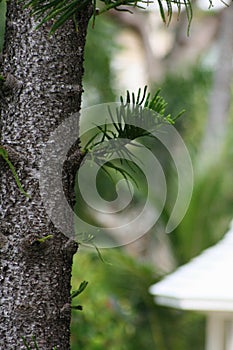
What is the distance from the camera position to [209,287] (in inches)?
164

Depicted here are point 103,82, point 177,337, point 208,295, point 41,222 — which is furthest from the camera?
point 103,82

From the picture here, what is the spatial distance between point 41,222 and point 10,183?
63 mm

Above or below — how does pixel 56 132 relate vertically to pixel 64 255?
above

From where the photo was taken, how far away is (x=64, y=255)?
0.97 m

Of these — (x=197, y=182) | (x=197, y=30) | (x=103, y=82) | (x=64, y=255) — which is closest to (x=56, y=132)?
(x=64, y=255)

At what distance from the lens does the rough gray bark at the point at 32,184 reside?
93 centimetres

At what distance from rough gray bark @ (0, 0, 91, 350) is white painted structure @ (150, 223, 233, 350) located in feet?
10.6

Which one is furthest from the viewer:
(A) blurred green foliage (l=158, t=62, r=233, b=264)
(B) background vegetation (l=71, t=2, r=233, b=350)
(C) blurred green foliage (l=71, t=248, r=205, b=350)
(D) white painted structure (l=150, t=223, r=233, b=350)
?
(A) blurred green foliage (l=158, t=62, r=233, b=264)

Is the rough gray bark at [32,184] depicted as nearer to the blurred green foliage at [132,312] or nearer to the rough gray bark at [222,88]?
the blurred green foliage at [132,312]

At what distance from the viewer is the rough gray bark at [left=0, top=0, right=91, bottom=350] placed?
3.07 feet

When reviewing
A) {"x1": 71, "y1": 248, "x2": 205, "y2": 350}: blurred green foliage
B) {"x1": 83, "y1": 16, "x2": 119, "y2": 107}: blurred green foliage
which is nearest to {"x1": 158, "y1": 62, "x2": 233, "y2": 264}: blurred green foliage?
{"x1": 71, "y1": 248, "x2": 205, "y2": 350}: blurred green foliage

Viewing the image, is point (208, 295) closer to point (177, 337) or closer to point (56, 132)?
point (177, 337)

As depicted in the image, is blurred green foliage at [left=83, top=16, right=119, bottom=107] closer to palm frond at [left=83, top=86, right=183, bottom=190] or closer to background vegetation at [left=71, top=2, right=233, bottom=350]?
background vegetation at [left=71, top=2, right=233, bottom=350]

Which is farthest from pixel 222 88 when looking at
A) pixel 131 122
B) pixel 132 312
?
pixel 131 122
